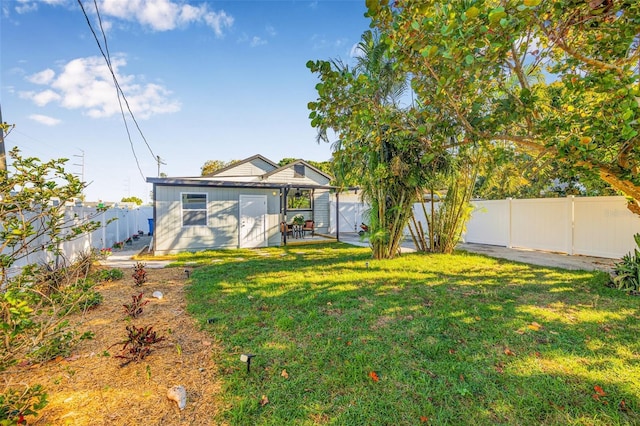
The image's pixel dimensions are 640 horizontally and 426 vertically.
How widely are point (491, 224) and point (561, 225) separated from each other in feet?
7.63

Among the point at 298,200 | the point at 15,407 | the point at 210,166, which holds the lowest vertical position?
the point at 15,407

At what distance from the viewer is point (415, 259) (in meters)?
7.77

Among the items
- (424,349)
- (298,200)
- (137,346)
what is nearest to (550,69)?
(424,349)

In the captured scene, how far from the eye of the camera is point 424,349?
2984 mm

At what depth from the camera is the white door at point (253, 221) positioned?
1116 cm

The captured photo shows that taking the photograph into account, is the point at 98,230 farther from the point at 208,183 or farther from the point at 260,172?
the point at 260,172

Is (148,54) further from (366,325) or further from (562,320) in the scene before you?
(562,320)

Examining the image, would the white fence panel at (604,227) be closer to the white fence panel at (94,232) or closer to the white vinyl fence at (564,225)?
the white vinyl fence at (564,225)

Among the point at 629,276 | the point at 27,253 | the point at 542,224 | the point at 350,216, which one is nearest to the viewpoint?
the point at 27,253

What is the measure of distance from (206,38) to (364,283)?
7852mm

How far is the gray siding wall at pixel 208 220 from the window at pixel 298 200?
429 centimetres

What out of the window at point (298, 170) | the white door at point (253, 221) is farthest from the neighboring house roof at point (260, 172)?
the white door at point (253, 221)

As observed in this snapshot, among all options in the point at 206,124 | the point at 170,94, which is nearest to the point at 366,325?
the point at 170,94

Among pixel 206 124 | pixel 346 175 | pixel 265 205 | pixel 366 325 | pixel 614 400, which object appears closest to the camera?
pixel 614 400
